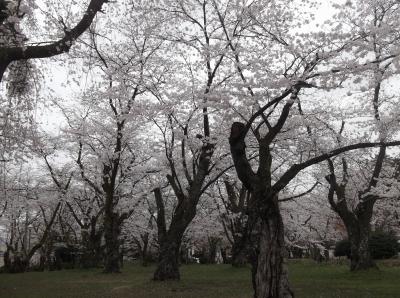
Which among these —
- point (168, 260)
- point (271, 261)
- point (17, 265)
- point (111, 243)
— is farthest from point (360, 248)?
point (17, 265)

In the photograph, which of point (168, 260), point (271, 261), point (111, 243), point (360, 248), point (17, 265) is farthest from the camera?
point (17, 265)

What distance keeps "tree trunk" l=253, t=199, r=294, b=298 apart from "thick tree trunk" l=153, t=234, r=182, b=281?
7951 millimetres

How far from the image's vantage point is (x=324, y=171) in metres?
24.1

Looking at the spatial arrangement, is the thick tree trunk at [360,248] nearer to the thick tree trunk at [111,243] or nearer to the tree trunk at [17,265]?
the thick tree trunk at [111,243]

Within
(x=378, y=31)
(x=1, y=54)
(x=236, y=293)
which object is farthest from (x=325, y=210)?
(x=1, y=54)

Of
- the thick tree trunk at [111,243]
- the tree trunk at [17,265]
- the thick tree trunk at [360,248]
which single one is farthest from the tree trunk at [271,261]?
the tree trunk at [17,265]

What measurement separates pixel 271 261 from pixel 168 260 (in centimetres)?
896

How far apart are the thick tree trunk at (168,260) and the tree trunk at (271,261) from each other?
7951mm

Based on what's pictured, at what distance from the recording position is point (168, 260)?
1952cm

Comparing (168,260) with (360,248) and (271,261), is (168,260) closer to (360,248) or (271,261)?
(360,248)

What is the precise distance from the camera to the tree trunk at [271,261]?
11109 mm

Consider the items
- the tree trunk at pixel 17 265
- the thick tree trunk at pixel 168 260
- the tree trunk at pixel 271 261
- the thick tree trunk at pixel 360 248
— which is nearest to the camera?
the tree trunk at pixel 271 261

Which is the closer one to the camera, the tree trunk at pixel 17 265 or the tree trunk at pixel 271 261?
the tree trunk at pixel 271 261

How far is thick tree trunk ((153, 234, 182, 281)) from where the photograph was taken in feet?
62.7
